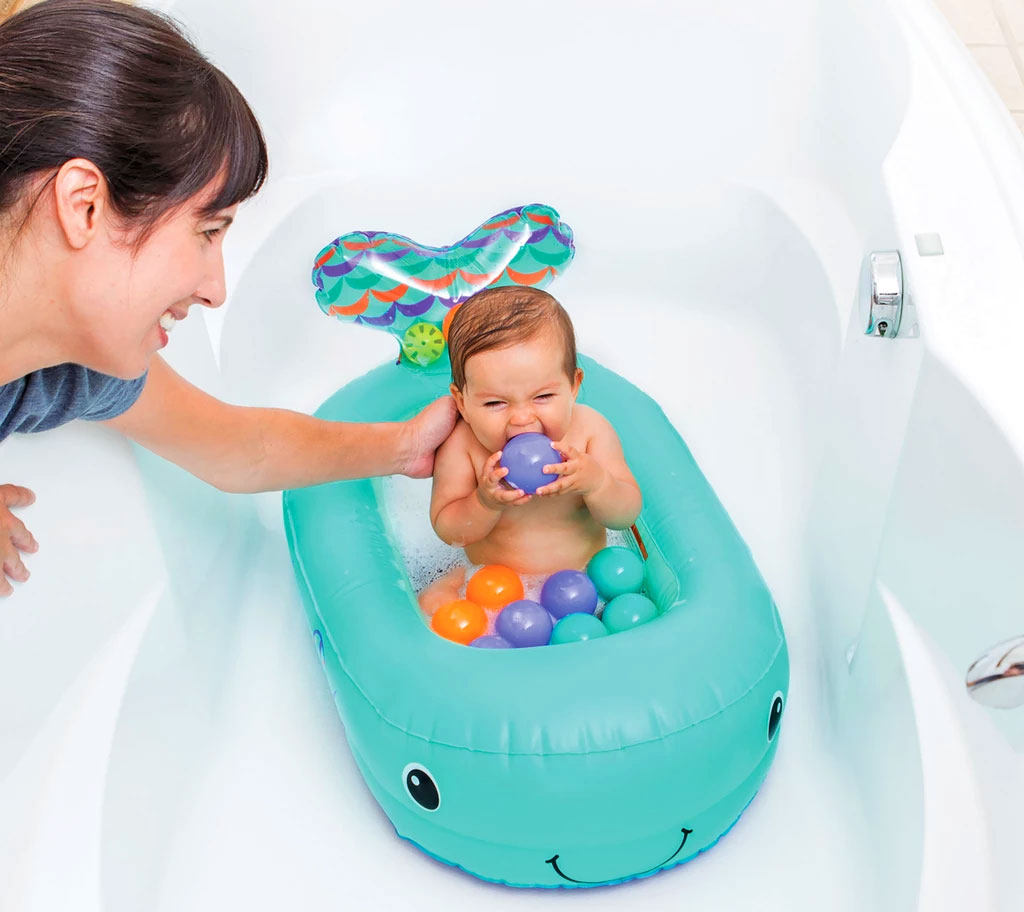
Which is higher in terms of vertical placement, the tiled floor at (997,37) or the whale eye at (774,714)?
the tiled floor at (997,37)

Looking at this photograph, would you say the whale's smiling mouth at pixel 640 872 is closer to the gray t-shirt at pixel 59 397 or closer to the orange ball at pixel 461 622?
the orange ball at pixel 461 622

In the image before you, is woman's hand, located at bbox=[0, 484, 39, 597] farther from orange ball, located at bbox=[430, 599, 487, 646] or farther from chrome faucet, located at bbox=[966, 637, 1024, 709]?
chrome faucet, located at bbox=[966, 637, 1024, 709]

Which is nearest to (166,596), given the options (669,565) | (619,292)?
Result: (669,565)

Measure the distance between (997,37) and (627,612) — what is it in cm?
200

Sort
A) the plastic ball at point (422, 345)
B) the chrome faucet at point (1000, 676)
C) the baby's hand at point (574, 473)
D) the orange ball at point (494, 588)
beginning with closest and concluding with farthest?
the chrome faucet at point (1000, 676) → the baby's hand at point (574, 473) → the orange ball at point (494, 588) → the plastic ball at point (422, 345)

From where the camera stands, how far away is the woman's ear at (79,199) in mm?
836

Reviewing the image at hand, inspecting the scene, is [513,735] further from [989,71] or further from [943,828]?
[989,71]

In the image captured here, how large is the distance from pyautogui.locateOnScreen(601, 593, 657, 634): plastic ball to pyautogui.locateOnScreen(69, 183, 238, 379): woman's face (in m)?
0.63

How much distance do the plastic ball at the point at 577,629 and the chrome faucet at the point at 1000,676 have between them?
0.63 m

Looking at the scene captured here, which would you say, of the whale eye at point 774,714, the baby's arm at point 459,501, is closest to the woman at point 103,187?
the baby's arm at point 459,501

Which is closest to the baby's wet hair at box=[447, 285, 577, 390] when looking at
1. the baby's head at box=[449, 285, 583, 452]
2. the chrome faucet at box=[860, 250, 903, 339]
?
the baby's head at box=[449, 285, 583, 452]

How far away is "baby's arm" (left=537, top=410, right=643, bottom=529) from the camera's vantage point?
52.8 inches

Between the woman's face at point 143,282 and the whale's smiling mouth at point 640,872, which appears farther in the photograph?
the whale's smiling mouth at point 640,872

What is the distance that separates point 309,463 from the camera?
1.43 meters
